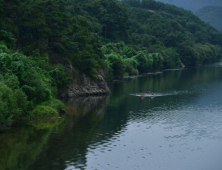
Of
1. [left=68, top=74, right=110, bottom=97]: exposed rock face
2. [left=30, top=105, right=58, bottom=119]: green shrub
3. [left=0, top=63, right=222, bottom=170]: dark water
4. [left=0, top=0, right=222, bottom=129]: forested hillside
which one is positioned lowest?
[left=0, top=63, right=222, bottom=170]: dark water

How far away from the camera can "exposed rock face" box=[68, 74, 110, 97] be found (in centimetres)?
7279

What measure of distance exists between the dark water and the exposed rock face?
451 centimetres

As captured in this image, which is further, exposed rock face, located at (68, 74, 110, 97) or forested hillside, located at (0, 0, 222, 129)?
exposed rock face, located at (68, 74, 110, 97)

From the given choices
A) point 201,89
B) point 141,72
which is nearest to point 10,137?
point 201,89

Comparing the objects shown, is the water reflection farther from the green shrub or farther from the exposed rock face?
the exposed rock face

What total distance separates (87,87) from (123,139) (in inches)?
1325

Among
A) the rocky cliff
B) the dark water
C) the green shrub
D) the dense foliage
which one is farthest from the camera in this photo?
the rocky cliff

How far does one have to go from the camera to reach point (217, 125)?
2047 inches

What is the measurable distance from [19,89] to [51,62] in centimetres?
2568

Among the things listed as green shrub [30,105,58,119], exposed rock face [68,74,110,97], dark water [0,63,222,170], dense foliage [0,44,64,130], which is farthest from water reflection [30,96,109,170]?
exposed rock face [68,74,110,97]

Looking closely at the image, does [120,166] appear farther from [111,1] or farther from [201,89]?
[111,1]

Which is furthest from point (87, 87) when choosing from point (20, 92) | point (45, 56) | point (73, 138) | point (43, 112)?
point (73, 138)

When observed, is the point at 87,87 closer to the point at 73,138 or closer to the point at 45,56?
the point at 45,56

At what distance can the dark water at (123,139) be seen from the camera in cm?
3481
